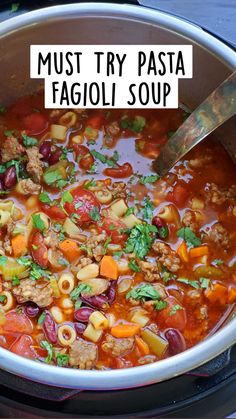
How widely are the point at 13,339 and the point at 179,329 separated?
509 millimetres

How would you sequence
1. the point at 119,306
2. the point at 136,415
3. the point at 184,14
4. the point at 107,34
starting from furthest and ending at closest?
the point at 184,14
the point at 107,34
the point at 119,306
the point at 136,415

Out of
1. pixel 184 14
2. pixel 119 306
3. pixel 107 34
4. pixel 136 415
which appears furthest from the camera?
pixel 184 14

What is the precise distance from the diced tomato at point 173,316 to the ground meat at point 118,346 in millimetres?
125

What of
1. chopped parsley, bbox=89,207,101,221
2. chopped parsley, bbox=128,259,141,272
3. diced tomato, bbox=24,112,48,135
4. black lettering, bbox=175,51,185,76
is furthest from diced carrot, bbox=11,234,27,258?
black lettering, bbox=175,51,185,76

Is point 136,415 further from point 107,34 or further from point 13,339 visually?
point 107,34

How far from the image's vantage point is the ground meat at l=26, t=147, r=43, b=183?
92.6 inches

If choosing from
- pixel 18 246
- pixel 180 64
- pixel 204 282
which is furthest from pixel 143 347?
pixel 180 64

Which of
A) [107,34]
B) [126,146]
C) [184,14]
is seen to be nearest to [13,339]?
[126,146]

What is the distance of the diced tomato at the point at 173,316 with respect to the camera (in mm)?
2143

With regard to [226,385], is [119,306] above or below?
above

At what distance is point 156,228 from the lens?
229 centimetres

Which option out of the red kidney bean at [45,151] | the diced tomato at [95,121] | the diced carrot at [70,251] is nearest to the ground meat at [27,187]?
the red kidney bean at [45,151]

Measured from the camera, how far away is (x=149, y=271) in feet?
7.21

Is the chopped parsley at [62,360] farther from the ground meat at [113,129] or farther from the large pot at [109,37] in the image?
the ground meat at [113,129]
